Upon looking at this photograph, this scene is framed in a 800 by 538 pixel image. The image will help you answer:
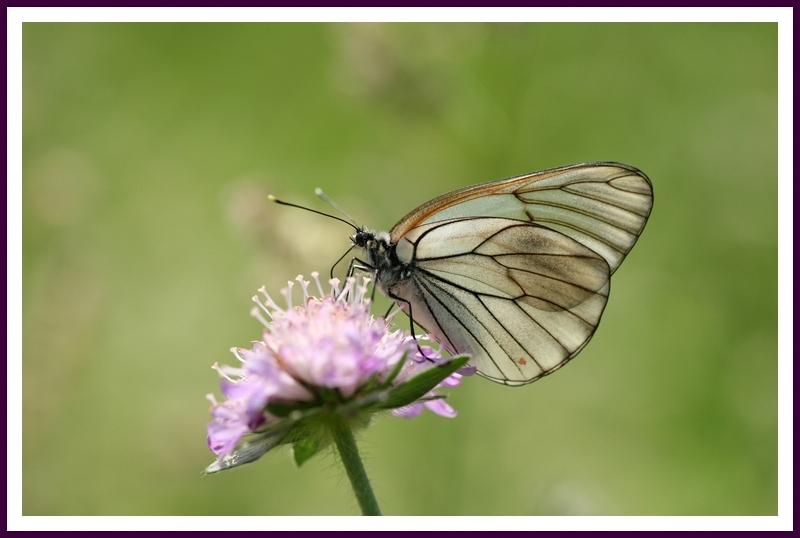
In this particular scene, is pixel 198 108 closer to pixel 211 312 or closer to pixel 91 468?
pixel 211 312

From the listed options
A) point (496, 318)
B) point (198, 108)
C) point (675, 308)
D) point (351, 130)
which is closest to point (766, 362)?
point (675, 308)

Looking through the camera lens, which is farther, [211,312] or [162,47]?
[162,47]

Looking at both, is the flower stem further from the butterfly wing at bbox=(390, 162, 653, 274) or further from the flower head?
the butterfly wing at bbox=(390, 162, 653, 274)

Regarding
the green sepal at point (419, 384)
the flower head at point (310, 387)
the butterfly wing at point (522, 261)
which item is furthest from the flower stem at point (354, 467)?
the butterfly wing at point (522, 261)

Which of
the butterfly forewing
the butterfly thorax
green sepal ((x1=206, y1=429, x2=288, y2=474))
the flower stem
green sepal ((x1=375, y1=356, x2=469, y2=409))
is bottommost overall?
the flower stem

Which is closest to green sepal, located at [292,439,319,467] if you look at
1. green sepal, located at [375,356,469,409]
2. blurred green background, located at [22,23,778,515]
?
green sepal, located at [375,356,469,409]

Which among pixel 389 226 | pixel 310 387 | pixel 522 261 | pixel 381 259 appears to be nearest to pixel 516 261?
pixel 522 261
